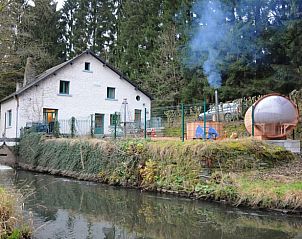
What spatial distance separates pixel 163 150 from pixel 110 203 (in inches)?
103

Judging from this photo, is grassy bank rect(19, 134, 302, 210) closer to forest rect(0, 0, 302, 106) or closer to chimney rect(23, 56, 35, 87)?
forest rect(0, 0, 302, 106)

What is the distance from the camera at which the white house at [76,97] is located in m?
26.1

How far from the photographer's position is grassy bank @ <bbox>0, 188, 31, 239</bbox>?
5.38 m

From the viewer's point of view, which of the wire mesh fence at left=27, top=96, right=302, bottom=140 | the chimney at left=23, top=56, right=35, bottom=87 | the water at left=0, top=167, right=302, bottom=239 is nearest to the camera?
the water at left=0, top=167, right=302, bottom=239

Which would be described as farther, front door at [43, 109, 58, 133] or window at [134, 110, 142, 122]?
window at [134, 110, 142, 122]

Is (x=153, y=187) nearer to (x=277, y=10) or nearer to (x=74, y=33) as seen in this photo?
(x=277, y=10)

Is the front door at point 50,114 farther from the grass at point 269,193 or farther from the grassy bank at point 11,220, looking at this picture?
the grassy bank at point 11,220

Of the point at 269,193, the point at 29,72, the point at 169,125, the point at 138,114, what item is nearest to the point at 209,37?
the point at 138,114

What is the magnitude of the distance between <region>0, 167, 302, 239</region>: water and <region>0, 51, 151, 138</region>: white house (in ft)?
49.0

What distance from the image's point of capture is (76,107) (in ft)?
91.0

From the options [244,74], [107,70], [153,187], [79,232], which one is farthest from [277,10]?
[79,232]

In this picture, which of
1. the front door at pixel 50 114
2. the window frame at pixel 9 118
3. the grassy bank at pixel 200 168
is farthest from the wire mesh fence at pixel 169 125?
the window frame at pixel 9 118

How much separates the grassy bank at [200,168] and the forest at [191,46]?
630 cm

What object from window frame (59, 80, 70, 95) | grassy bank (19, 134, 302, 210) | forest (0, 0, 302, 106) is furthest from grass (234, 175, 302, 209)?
window frame (59, 80, 70, 95)
